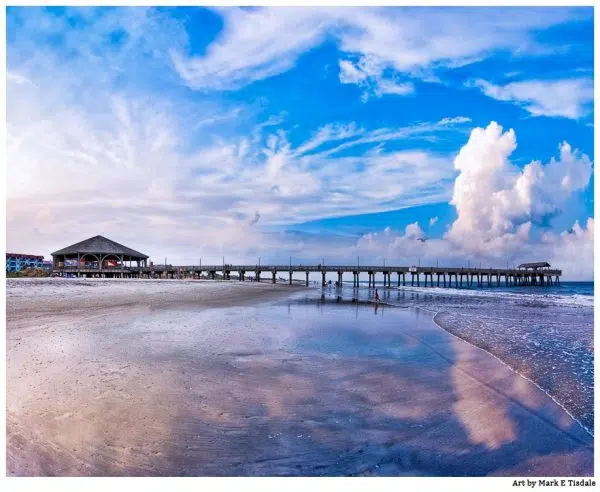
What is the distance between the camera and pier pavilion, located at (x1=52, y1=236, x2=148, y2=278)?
61.4 metres

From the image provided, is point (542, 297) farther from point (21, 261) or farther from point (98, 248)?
point (21, 261)

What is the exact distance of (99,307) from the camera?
15383 millimetres

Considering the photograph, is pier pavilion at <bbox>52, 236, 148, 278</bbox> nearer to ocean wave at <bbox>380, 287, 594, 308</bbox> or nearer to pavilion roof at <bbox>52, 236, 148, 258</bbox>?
pavilion roof at <bbox>52, 236, 148, 258</bbox>

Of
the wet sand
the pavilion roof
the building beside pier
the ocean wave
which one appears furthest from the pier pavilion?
the wet sand

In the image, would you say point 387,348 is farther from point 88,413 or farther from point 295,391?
point 88,413

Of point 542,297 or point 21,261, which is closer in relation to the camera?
point 542,297

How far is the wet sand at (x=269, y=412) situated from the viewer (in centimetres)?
365

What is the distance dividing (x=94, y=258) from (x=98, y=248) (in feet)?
12.5

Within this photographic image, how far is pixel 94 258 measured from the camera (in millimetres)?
64938

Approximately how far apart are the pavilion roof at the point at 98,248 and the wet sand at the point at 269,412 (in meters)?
58.7

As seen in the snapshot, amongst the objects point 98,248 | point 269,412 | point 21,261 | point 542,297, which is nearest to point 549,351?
point 269,412

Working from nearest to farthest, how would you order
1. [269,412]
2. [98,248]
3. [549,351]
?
[269,412]
[549,351]
[98,248]

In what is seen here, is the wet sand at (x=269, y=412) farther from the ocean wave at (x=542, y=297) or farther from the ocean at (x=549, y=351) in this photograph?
the ocean wave at (x=542, y=297)

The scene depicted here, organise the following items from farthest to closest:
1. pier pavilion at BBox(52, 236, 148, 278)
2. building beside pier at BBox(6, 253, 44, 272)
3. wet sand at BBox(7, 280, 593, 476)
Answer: building beside pier at BBox(6, 253, 44, 272) → pier pavilion at BBox(52, 236, 148, 278) → wet sand at BBox(7, 280, 593, 476)
